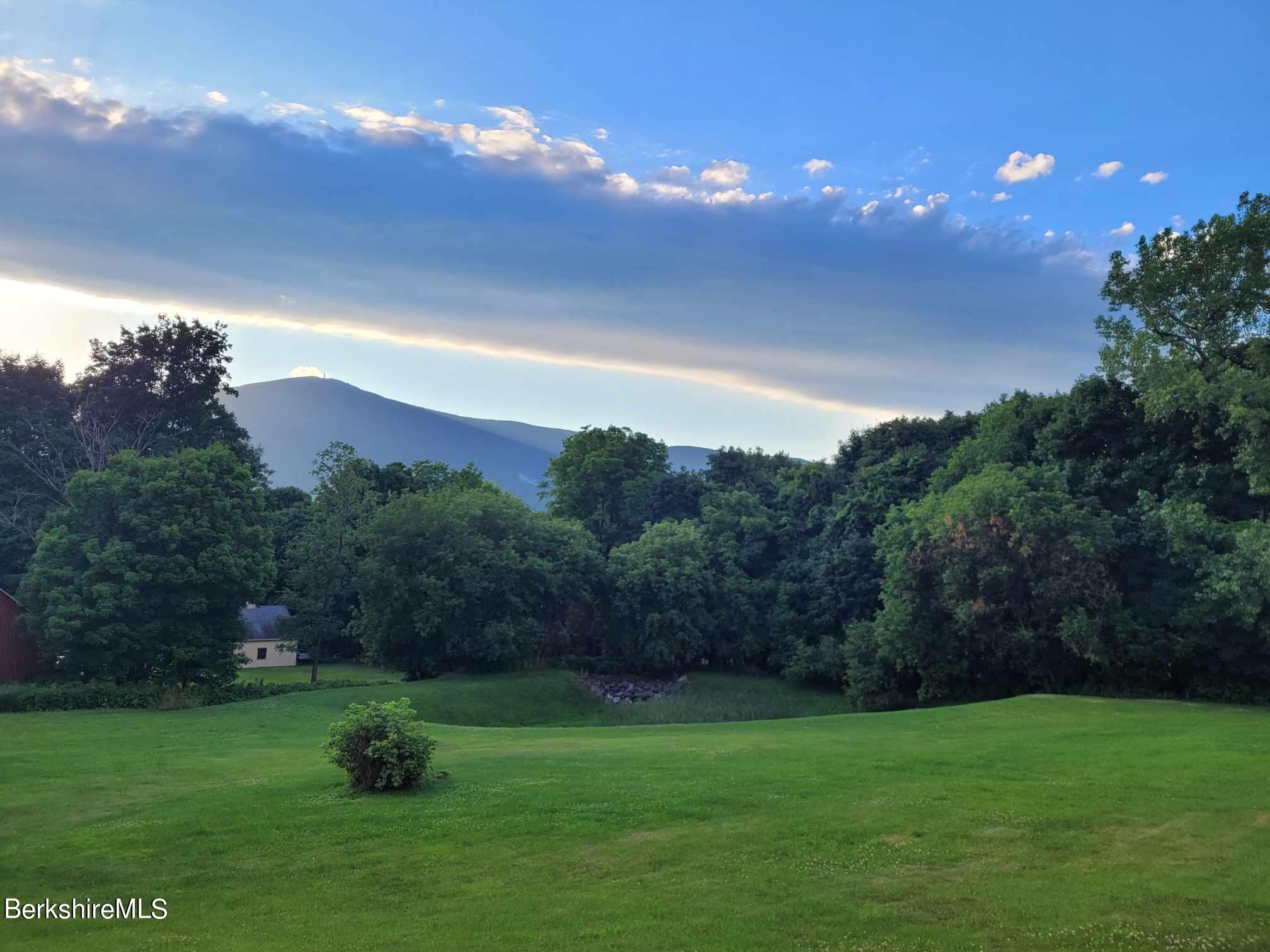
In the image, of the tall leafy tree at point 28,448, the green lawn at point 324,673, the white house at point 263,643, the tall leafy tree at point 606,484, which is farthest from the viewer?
the white house at point 263,643

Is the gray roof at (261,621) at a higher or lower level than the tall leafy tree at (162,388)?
lower

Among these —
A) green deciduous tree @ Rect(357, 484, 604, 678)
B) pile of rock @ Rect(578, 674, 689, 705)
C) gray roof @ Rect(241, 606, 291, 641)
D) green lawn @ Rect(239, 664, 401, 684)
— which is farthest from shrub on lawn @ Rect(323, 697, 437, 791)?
gray roof @ Rect(241, 606, 291, 641)

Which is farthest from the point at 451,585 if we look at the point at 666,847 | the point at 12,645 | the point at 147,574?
the point at 666,847

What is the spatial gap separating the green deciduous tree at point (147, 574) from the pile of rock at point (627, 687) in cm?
1938

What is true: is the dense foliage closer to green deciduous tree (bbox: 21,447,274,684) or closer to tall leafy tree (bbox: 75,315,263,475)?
tall leafy tree (bbox: 75,315,263,475)

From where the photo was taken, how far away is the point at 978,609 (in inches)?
1321

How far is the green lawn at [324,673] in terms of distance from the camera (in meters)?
52.1

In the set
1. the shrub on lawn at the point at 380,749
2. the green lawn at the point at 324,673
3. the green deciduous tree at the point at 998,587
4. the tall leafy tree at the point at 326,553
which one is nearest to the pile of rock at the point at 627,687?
the green lawn at the point at 324,673

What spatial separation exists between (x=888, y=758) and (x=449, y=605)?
30.0m

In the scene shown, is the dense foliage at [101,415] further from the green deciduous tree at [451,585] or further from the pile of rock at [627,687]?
the pile of rock at [627,687]

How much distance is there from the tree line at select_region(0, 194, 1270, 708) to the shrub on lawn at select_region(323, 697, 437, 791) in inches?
940

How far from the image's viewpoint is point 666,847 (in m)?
11.6

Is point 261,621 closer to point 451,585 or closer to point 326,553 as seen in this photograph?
point 326,553

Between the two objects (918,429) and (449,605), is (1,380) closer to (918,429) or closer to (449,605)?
(449,605)
